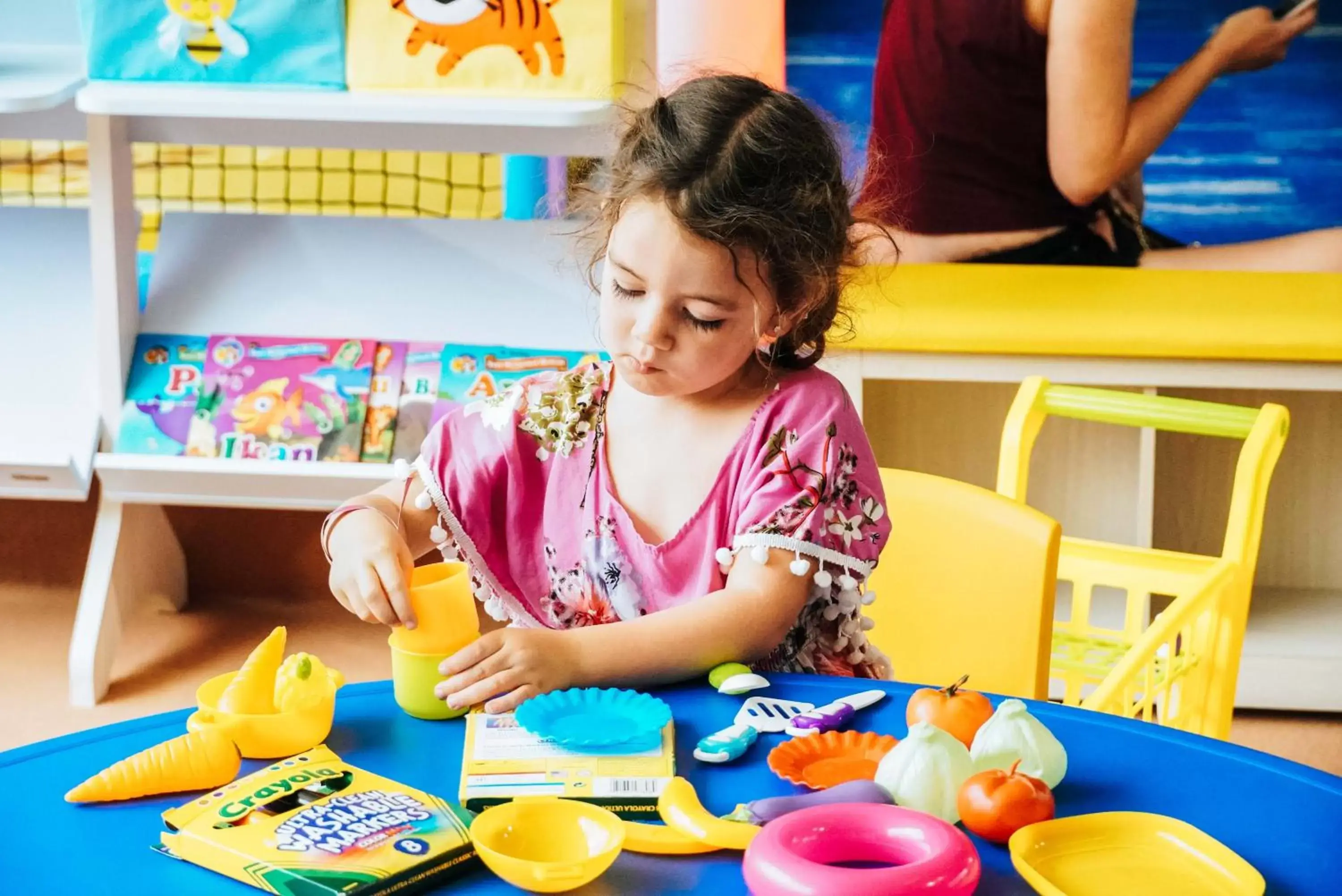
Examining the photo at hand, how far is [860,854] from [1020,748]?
0.15m

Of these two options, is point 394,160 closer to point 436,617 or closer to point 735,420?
point 735,420

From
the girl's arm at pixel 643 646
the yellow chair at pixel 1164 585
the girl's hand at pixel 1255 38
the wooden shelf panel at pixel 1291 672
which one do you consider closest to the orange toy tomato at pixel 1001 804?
the girl's arm at pixel 643 646

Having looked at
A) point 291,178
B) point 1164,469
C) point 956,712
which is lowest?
point 1164,469

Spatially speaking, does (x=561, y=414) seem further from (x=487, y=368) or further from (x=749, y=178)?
(x=487, y=368)

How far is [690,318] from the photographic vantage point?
1097 millimetres

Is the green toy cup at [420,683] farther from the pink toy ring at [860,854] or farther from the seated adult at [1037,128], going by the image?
the seated adult at [1037,128]

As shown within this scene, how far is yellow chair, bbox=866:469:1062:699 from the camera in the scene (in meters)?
1.28

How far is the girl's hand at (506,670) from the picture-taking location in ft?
3.05

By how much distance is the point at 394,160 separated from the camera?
254 cm

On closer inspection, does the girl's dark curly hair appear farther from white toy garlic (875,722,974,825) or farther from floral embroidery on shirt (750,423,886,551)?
white toy garlic (875,722,974,825)

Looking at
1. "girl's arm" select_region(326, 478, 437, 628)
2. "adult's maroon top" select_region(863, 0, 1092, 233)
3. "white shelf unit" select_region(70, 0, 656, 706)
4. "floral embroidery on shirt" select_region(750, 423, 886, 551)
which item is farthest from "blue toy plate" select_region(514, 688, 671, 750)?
"adult's maroon top" select_region(863, 0, 1092, 233)

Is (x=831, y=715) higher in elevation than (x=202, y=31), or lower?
→ lower

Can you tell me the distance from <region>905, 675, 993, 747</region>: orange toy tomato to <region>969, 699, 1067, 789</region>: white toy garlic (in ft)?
0.10

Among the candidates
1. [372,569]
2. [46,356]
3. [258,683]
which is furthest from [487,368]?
[258,683]
